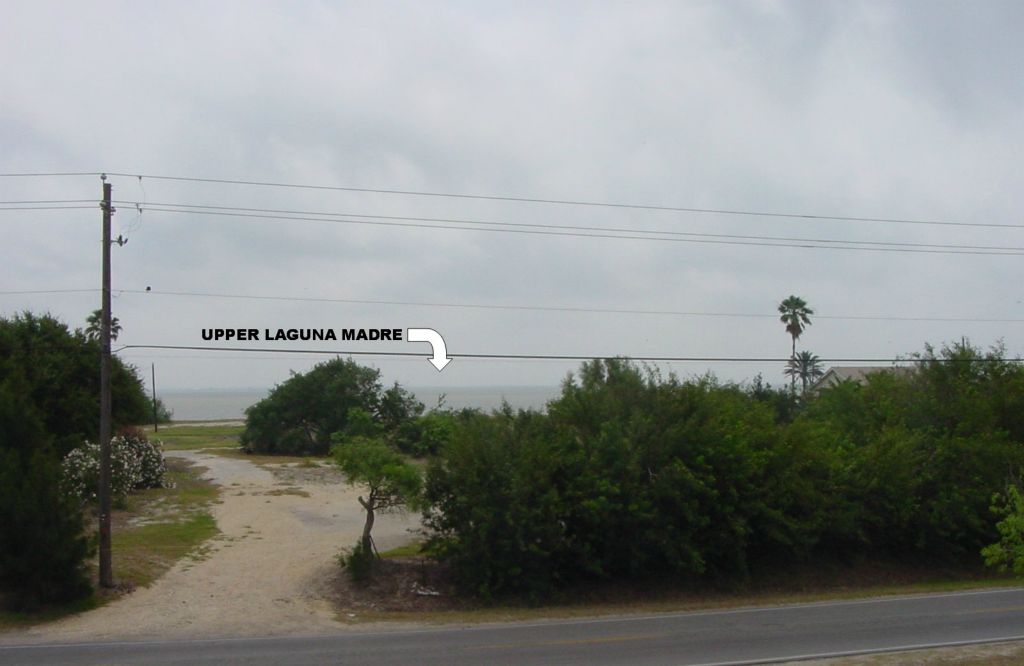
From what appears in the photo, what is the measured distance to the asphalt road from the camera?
50.6ft

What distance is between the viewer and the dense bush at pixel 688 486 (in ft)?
74.4

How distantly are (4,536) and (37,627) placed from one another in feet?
7.97

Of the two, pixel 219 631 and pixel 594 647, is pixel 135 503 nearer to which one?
pixel 219 631

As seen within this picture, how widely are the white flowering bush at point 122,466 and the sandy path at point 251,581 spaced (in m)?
3.55

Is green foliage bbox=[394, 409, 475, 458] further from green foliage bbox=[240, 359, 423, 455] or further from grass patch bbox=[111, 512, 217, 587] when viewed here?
grass patch bbox=[111, 512, 217, 587]

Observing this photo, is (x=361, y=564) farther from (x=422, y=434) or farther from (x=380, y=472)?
(x=422, y=434)

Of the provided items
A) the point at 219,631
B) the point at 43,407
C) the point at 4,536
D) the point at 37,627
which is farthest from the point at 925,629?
the point at 43,407

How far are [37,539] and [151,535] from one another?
7628 millimetres

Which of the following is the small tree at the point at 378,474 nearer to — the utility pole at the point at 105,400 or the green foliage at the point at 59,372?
the utility pole at the point at 105,400

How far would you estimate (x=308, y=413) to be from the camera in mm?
56312

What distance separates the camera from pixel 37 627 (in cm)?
1853

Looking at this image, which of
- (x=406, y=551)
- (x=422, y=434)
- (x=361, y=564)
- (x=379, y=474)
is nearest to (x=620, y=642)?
(x=379, y=474)

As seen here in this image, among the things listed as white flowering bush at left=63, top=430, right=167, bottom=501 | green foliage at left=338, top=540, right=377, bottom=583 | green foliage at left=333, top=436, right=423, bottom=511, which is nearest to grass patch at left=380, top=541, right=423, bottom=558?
green foliage at left=338, top=540, right=377, bottom=583

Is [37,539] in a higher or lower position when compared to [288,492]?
higher
